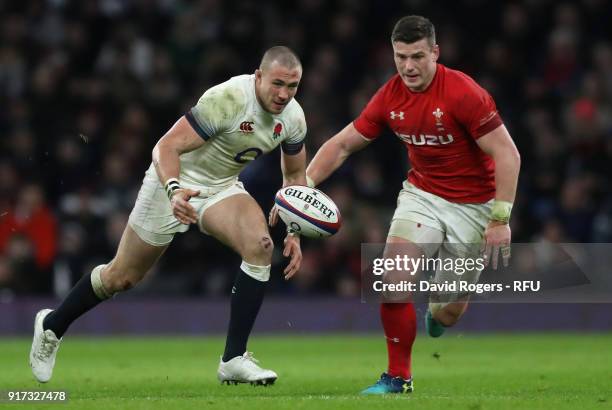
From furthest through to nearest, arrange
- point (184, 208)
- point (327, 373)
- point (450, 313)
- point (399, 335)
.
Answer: point (327, 373) < point (450, 313) < point (399, 335) < point (184, 208)

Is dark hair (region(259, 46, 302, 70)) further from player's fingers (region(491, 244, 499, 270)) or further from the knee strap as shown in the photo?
player's fingers (region(491, 244, 499, 270))

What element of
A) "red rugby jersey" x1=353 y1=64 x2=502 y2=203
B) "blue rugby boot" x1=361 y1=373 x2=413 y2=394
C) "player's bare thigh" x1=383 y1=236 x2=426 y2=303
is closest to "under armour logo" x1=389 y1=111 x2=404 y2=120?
"red rugby jersey" x1=353 y1=64 x2=502 y2=203

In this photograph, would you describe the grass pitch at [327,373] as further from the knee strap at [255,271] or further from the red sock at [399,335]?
the knee strap at [255,271]

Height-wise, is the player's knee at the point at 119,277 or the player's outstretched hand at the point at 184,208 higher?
the player's outstretched hand at the point at 184,208

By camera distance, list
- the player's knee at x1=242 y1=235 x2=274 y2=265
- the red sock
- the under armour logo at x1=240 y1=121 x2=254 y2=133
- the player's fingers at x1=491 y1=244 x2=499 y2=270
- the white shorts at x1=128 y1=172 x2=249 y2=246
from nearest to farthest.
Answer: the player's fingers at x1=491 y1=244 x2=499 y2=270 < the red sock < the player's knee at x1=242 y1=235 x2=274 y2=265 < the under armour logo at x1=240 y1=121 x2=254 y2=133 < the white shorts at x1=128 y1=172 x2=249 y2=246

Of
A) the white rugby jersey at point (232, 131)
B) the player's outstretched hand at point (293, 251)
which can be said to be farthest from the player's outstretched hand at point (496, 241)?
the white rugby jersey at point (232, 131)

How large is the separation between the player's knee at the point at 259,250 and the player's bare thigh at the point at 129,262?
2.55 ft

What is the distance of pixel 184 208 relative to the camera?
8547mm

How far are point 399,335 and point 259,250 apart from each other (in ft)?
3.66

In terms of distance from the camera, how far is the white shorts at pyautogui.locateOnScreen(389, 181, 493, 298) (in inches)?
363

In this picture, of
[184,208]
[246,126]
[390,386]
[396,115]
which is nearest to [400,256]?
[390,386]
